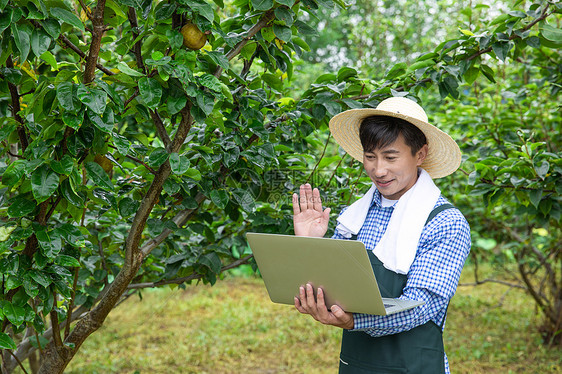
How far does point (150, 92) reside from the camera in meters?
1.42

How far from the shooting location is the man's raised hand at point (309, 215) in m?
1.66

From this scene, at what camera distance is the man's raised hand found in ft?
5.45

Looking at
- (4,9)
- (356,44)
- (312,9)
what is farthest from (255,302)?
(4,9)

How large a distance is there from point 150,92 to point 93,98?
167mm

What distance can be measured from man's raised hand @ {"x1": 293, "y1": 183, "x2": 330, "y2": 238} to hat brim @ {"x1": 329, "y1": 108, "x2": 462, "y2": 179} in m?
0.26

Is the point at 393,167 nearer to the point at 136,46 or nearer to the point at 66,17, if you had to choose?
the point at 136,46

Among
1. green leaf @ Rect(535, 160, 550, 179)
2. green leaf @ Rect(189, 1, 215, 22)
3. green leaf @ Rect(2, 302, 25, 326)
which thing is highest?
green leaf @ Rect(189, 1, 215, 22)

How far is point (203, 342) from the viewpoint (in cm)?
439

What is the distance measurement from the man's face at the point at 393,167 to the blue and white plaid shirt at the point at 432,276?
0.49 ft

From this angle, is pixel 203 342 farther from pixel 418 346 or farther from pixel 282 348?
pixel 418 346

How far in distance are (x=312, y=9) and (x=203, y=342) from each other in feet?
10.9

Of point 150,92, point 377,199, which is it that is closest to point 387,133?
point 377,199

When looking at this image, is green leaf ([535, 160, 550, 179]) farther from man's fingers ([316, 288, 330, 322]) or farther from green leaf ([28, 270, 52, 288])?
green leaf ([28, 270, 52, 288])

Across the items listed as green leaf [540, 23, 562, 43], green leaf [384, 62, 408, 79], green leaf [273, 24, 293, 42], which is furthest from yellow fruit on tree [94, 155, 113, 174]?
green leaf [540, 23, 562, 43]
